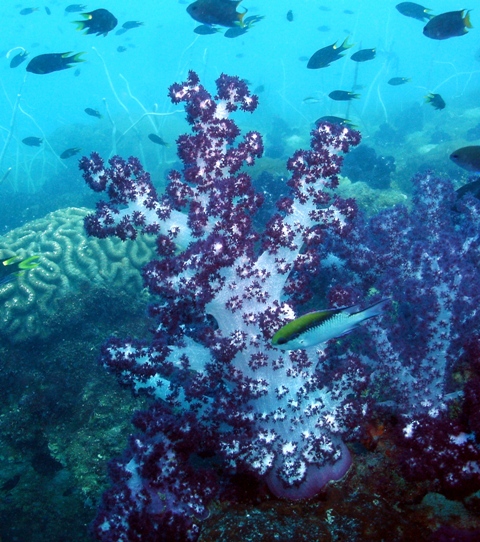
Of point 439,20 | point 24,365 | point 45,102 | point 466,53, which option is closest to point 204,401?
point 24,365

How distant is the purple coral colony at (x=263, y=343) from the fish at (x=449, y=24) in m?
4.39

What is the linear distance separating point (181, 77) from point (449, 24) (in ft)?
92.4

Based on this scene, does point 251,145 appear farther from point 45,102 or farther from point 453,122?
point 45,102

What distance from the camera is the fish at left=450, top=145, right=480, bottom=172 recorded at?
165 inches

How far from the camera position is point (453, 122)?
958 inches

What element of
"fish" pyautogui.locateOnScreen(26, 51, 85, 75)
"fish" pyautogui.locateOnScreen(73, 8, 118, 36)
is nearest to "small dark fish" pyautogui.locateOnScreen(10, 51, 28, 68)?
"fish" pyautogui.locateOnScreen(26, 51, 85, 75)

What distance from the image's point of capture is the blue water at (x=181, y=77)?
75.9 ft

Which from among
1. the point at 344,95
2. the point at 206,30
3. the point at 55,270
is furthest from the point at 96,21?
the point at 344,95

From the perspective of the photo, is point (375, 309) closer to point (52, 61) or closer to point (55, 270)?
point (55, 270)

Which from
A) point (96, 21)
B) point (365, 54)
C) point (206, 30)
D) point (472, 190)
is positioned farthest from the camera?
point (206, 30)

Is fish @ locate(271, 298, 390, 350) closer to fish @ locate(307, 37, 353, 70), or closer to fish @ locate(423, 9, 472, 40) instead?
fish @ locate(423, 9, 472, 40)

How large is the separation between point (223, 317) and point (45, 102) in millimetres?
125032

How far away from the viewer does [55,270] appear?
7727mm

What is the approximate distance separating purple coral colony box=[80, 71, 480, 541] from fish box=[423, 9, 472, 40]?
4388 millimetres
